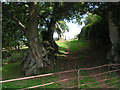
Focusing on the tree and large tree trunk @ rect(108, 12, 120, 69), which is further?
the tree

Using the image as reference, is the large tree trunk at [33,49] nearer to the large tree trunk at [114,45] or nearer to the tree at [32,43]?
the tree at [32,43]

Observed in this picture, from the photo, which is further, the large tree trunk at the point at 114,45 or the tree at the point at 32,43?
the tree at the point at 32,43

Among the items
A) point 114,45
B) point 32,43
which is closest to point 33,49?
point 32,43

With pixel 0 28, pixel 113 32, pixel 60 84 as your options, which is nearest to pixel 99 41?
pixel 113 32

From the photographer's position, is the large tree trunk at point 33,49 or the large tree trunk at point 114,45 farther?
the large tree trunk at point 33,49

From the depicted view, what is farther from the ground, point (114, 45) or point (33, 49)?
point (114, 45)

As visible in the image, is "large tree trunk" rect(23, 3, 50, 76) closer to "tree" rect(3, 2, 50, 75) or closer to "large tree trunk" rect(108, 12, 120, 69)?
"tree" rect(3, 2, 50, 75)

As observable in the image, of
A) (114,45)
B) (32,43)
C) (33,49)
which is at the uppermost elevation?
(32,43)

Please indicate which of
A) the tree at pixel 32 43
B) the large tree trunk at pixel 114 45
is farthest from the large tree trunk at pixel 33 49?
the large tree trunk at pixel 114 45

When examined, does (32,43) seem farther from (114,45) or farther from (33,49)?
(114,45)

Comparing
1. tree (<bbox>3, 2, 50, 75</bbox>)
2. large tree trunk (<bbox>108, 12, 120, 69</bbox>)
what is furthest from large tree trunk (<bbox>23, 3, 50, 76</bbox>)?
large tree trunk (<bbox>108, 12, 120, 69</bbox>)

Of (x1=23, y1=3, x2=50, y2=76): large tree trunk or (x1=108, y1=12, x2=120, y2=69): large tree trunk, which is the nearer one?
(x1=108, y1=12, x2=120, y2=69): large tree trunk

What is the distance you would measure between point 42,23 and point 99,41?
6.81 meters

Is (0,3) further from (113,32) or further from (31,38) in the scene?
(113,32)
